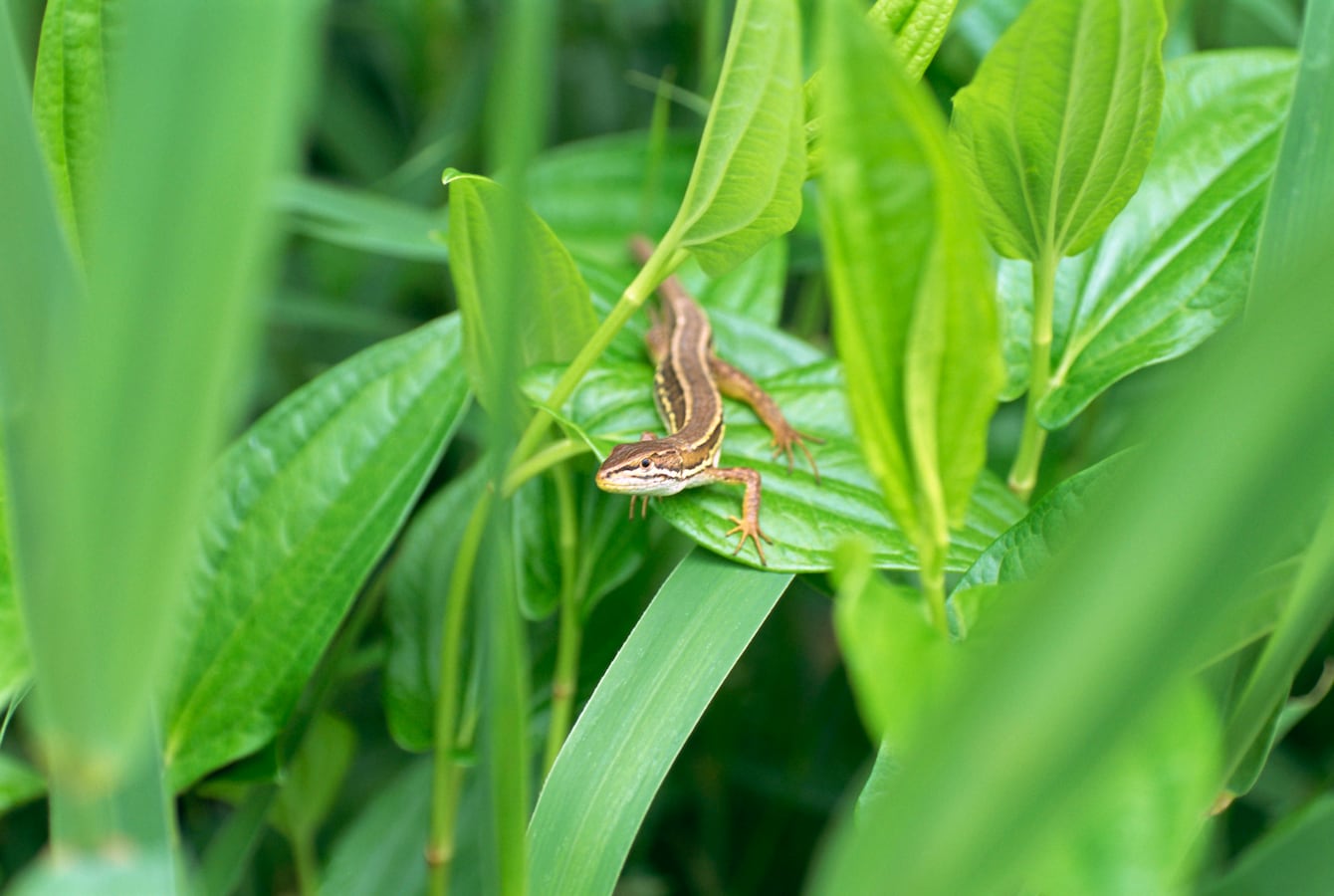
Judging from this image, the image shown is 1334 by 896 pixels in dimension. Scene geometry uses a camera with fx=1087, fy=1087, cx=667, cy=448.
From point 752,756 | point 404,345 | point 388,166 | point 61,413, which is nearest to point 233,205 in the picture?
point 61,413

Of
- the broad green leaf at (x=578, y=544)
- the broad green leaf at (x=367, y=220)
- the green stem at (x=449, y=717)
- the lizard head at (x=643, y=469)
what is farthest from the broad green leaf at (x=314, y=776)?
the broad green leaf at (x=367, y=220)

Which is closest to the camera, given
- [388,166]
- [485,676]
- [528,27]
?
[528,27]

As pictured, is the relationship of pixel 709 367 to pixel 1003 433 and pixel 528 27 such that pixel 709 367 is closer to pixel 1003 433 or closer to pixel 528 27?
pixel 1003 433

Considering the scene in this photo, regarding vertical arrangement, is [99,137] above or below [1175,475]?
above

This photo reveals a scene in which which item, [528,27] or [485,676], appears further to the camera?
[485,676]

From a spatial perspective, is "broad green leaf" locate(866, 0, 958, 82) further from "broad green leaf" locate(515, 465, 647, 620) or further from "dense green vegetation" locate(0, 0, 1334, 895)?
"broad green leaf" locate(515, 465, 647, 620)

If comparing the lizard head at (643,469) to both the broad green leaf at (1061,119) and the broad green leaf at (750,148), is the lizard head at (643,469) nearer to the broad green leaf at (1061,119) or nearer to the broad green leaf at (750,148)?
the broad green leaf at (750,148)

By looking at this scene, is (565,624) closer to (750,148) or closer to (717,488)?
(717,488)

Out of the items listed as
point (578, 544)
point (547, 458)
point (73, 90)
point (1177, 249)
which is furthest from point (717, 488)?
point (73, 90)
